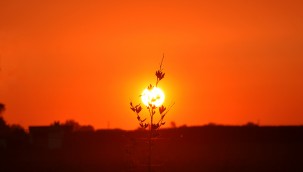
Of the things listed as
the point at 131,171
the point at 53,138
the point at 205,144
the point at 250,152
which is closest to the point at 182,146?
the point at 205,144

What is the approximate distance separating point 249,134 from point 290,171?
33.1 m

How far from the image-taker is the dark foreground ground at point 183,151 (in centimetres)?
4019

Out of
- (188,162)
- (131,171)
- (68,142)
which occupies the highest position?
(68,142)

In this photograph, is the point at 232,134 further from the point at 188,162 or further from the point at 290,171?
the point at 290,171

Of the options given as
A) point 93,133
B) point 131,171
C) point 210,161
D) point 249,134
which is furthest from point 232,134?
point 131,171

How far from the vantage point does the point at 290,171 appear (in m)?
35.6

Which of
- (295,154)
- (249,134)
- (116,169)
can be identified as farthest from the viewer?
(249,134)

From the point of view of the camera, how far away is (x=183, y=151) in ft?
186

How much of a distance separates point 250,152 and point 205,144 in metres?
11.5

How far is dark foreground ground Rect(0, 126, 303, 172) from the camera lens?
4019cm

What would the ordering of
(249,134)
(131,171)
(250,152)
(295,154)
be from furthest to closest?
1. (249,134)
2. (250,152)
3. (295,154)
4. (131,171)

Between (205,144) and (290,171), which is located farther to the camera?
(205,144)

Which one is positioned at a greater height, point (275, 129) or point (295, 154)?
point (275, 129)

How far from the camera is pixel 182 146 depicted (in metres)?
61.2
